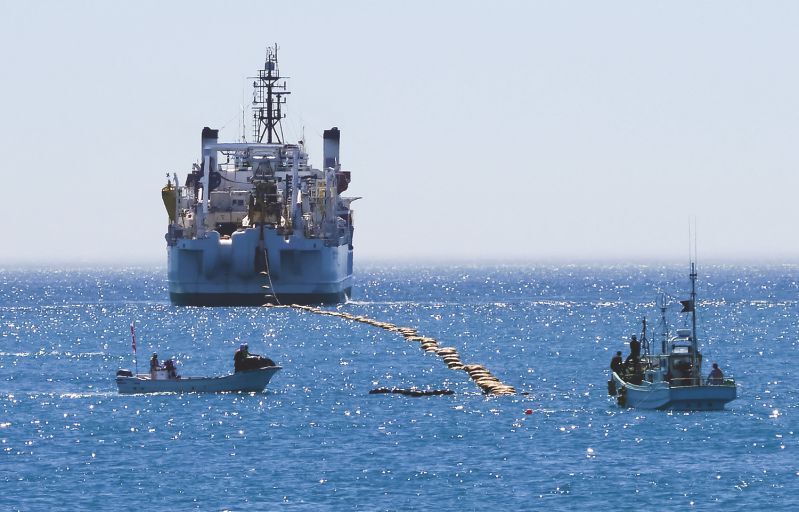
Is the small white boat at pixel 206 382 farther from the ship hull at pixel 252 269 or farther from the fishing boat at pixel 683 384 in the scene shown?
the ship hull at pixel 252 269

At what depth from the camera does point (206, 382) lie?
6206cm

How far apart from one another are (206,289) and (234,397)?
71090 millimetres

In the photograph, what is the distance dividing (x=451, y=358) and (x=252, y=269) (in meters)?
52.3

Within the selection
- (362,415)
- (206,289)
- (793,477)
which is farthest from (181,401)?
(206,289)

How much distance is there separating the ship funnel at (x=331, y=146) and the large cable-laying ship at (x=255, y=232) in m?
7.71

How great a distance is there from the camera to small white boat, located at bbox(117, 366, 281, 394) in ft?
202

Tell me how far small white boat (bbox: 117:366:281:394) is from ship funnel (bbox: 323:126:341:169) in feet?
316

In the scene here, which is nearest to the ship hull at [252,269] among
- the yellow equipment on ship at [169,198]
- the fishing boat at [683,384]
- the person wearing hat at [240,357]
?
the yellow equipment on ship at [169,198]

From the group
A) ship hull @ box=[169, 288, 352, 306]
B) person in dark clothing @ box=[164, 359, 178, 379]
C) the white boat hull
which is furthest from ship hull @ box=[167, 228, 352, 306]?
the white boat hull

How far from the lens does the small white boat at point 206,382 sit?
6169 centimetres

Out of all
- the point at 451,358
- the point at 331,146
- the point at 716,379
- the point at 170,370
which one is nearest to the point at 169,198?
the point at 331,146

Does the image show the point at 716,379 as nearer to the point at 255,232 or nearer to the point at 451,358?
the point at 451,358

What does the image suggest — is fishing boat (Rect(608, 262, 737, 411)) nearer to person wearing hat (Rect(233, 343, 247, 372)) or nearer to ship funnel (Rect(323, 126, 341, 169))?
person wearing hat (Rect(233, 343, 247, 372))

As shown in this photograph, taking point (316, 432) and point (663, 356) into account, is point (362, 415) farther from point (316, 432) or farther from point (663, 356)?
point (663, 356)
